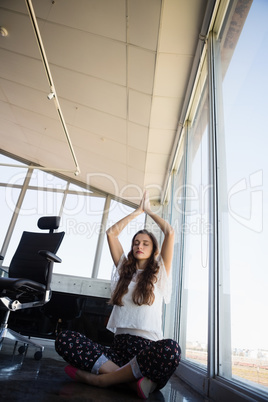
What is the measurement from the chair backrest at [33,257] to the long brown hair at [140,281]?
3.25 ft

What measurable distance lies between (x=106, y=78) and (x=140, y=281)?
2.71 meters

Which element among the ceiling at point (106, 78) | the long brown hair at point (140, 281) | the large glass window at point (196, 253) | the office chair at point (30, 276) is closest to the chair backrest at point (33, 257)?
the office chair at point (30, 276)

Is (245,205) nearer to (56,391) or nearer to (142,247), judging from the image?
(142,247)

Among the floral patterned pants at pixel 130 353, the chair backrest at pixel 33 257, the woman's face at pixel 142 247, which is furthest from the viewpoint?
the chair backrest at pixel 33 257

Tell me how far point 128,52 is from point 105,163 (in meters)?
2.53

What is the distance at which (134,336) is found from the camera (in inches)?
57.0

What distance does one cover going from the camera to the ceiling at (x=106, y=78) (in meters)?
2.54

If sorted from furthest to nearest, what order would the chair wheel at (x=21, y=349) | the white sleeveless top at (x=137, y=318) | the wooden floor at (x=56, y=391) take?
the chair wheel at (x=21, y=349) → the white sleeveless top at (x=137, y=318) → the wooden floor at (x=56, y=391)

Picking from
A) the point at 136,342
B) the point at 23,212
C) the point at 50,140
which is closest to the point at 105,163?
the point at 50,140

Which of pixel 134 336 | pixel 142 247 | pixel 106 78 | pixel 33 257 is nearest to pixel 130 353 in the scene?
pixel 134 336

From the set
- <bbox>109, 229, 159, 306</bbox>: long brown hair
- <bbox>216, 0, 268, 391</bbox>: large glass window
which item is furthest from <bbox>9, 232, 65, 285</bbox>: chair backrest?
<bbox>216, 0, 268, 391</bbox>: large glass window

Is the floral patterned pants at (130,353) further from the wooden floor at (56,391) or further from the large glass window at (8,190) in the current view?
the large glass window at (8,190)

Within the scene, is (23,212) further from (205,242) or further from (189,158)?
(205,242)

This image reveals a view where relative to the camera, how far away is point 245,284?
122 cm
